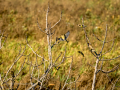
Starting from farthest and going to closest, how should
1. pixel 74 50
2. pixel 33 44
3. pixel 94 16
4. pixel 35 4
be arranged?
pixel 35 4, pixel 94 16, pixel 33 44, pixel 74 50

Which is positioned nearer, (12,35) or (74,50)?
(74,50)

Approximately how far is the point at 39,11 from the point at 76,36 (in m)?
2.78

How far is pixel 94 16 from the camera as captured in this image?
23.1 ft

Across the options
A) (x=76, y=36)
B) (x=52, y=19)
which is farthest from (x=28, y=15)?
(x=76, y=36)

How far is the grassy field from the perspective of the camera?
15.2ft

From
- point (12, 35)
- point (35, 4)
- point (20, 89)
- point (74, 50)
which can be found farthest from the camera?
point (35, 4)

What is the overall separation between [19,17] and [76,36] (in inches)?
126

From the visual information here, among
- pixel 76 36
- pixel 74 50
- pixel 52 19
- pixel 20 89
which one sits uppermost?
pixel 52 19

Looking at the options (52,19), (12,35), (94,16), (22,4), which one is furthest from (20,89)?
(22,4)

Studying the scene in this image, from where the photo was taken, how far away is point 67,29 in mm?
6215

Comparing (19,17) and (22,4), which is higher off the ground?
(22,4)

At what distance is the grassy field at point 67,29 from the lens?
15.2 ft

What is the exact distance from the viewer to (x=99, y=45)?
17.9ft

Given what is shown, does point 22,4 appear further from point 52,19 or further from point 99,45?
point 99,45
